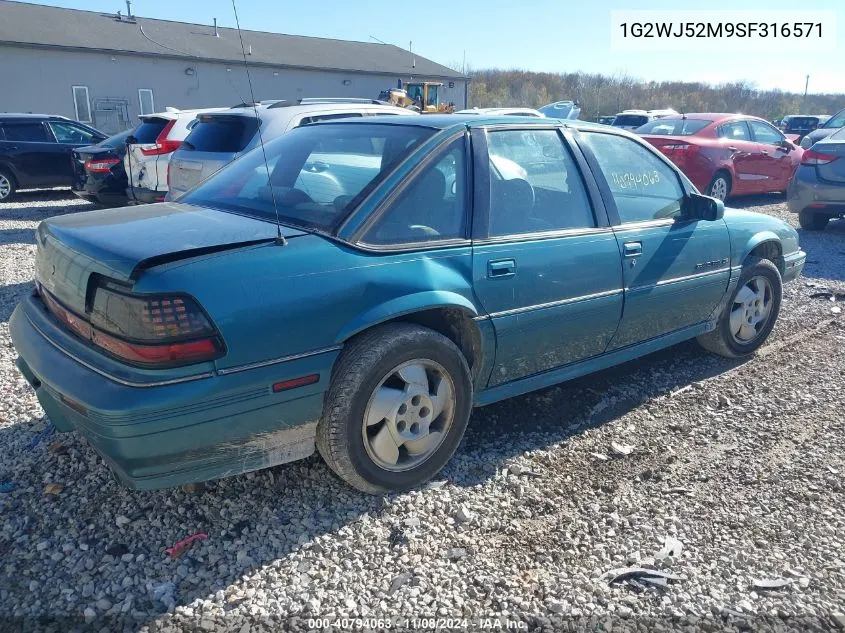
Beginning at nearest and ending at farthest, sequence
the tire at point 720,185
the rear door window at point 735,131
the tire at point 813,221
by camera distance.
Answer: the tire at point 813,221 → the tire at point 720,185 → the rear door window at point 735,131

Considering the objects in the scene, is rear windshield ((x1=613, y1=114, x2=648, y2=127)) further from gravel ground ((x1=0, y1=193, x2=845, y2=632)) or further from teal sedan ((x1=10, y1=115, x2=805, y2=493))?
gravel ground ((x1=0, y1=193, x2=845, y2=632))

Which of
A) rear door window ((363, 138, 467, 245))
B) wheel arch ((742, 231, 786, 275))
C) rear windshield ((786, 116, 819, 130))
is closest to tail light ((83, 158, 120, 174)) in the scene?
rear door window ((363, 138, 467, 245))

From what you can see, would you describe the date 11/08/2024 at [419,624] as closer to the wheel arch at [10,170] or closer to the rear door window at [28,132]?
the wheel arch at [10,170]

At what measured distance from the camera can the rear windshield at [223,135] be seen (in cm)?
707

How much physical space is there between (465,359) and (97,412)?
5.23 ft

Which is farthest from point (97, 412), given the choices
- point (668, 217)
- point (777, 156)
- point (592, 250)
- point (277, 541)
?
point (777, 156)

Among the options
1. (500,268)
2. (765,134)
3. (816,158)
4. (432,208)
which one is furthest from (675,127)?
(432,208)

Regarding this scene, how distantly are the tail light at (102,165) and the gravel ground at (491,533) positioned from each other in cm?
686

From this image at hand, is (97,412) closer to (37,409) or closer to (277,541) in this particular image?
(277,541)

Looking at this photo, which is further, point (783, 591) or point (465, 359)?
point (465, 359)

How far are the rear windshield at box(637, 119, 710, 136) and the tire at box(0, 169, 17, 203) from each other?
1147 centimetres

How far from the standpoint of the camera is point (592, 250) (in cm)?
366

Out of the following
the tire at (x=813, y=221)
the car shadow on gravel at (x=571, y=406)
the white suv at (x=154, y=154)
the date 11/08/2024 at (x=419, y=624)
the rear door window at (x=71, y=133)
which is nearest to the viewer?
the date 11/08/2024 at (x=419, y=624)

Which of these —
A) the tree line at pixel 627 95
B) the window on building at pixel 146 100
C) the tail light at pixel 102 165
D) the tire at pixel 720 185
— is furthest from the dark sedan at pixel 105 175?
the tree line at pixel 627 95
